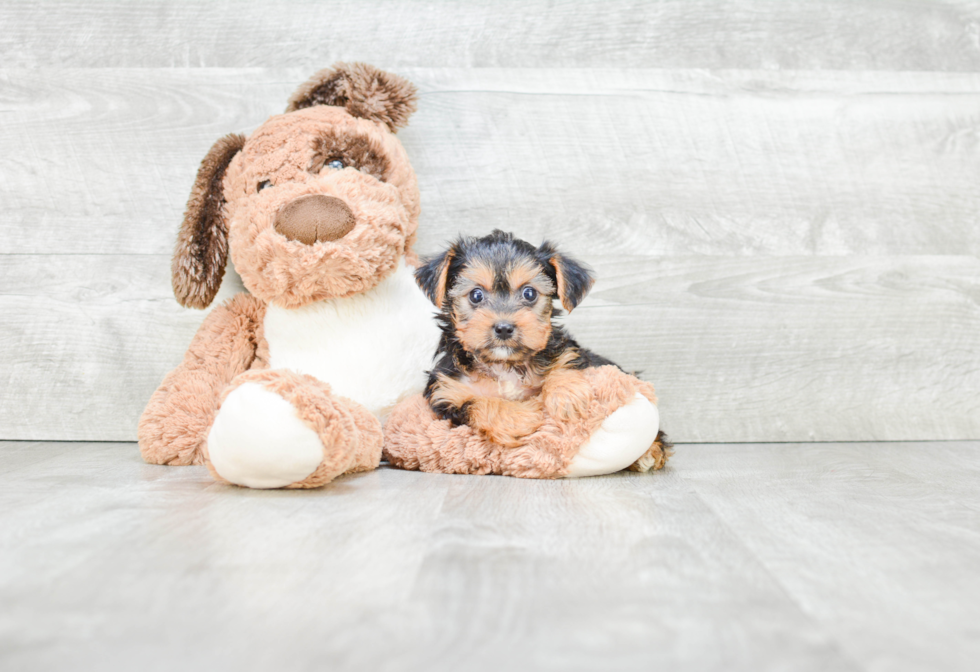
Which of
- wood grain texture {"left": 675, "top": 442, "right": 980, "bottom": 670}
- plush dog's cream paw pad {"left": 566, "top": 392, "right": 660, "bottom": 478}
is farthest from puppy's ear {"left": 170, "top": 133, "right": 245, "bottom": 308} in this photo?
wood grain texture {"left": 675, "top": 442, "right": 980, "bottom": 670}

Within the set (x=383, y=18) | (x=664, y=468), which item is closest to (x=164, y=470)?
(x=664, y=468)

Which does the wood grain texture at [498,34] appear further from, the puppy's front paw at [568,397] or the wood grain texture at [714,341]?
the puppy's front paw at [568,397]

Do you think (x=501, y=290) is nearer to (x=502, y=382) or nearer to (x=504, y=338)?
(x=504, y=338)

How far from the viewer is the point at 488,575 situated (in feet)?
3.35

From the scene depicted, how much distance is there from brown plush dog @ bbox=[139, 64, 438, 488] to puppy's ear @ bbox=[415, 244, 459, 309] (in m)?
0.15

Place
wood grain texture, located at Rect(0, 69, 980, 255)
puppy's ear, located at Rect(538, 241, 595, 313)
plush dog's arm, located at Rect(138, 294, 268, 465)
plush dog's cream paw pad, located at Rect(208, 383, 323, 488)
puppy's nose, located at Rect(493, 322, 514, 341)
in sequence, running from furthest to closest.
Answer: wood grain texture, located at Rect(0, 69, 980, 255)
plush dog's arm, located at Rect(138, 294, 268, 465)
puppy's ear, located at Rect(538, 241, 595, 313)
puppy's nose, located at Rect(493, 322, 514, 341)
plush dog's cream paw pad, located at Rect(208, 383, 323, 488)

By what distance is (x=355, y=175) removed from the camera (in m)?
1.88

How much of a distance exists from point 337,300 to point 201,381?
0.41 meters

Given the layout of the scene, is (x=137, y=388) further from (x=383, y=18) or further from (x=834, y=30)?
(x=834, y=30)

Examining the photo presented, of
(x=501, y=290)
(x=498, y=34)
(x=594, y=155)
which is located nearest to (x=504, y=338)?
(x=501, y=290)

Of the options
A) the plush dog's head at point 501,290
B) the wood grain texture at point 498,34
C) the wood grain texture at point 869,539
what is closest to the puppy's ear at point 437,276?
the plush dog's head at point 501,290

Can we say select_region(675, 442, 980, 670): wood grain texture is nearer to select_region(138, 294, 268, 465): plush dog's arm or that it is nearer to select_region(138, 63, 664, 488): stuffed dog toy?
select_region(138, 63, 664, 488): stuffed dog toy

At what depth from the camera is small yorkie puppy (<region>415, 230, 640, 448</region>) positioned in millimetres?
1649

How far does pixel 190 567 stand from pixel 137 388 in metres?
1.47
